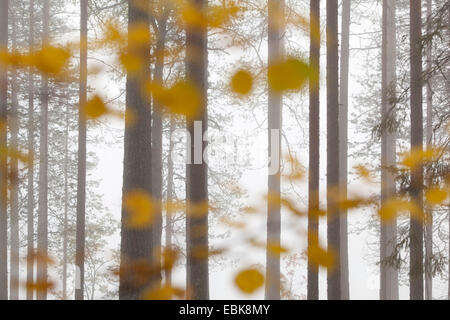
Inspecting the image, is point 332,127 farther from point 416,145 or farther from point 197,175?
point 197,175

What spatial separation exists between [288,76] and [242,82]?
250mm

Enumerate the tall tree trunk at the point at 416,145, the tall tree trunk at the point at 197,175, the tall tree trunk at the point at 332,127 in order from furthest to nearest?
the tall tree trunk at the point at 332,127, the tall tree trunk at the point at 416,145, the tall tree trunk at the point at 197,175

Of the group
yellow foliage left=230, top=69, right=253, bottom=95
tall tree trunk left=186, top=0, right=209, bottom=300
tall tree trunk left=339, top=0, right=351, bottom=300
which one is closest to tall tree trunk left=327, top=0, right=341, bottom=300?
tall tree trunk left=186, top=0, right=209, bottom=300

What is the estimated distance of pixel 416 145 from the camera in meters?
8.70

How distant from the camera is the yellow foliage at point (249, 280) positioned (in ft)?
6.90

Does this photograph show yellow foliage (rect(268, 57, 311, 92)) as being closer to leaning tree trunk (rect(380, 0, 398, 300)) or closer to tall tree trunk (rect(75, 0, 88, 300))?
tall tree trunk (rect(75, 0, 88, 300))

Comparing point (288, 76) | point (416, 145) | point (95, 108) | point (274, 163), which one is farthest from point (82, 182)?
point (288, 76)

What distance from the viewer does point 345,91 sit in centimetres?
1594

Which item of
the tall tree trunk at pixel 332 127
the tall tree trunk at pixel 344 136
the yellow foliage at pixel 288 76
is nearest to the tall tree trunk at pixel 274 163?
the tall tree trunk at pixel 344 136

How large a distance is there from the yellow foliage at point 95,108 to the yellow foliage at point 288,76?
0.71 metres

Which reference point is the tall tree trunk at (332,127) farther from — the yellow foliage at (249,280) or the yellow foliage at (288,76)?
the yellow foliage at (288,76)

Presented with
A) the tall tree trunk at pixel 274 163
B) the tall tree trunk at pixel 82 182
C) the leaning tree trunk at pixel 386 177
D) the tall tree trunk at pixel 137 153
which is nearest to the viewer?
the tall tree trunk at pixel 137 153

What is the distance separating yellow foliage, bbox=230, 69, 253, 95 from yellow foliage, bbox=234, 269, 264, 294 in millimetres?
697
